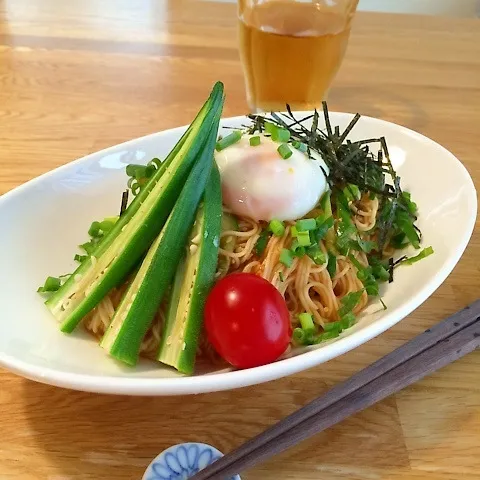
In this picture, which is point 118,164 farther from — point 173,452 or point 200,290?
point 173,452

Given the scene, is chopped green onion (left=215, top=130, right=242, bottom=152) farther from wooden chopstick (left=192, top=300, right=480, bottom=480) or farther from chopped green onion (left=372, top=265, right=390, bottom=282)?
wooden chopstick (left=192, top=300, right=480, bottom=480)

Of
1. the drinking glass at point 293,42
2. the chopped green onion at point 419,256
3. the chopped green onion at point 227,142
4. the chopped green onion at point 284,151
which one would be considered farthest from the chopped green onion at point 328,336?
the drinking glass at point 293,42

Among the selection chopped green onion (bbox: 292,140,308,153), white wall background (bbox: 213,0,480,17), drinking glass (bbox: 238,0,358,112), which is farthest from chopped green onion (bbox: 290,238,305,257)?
white wall background (bbox: 213,0,480,17)

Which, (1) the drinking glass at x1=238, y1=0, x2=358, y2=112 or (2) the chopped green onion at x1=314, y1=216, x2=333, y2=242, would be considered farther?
(1) the drinking glass at x1=238, y1=0, x2=358, y2=112

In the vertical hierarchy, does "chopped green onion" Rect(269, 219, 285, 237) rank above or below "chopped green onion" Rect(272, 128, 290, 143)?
below

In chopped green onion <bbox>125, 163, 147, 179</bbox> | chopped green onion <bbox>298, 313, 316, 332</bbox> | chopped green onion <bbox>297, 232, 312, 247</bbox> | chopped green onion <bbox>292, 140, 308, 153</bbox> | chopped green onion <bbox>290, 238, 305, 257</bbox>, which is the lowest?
chopped green onion <bbox>298, 313, 316, 332</bbox>

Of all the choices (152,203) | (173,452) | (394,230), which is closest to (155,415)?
(173,452)

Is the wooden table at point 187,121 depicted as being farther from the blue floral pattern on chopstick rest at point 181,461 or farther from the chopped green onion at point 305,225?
the chopped green onion at point 305,225
